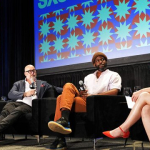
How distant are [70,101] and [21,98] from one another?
1134 mm

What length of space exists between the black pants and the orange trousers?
29.5 inches

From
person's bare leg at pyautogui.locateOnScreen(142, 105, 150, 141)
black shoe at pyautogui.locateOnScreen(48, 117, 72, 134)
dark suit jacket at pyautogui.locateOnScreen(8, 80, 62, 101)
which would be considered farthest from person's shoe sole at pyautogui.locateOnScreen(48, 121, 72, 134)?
dark suit jacket at pyautogui.locateOnScreen(8, 80, 62, 101)

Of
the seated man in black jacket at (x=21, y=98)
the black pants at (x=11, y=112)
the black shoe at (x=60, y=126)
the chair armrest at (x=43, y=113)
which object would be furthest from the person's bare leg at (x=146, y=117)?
the black pants at (x=11, y=112)

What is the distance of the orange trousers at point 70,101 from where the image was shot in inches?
119

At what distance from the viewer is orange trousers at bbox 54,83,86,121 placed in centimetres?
303

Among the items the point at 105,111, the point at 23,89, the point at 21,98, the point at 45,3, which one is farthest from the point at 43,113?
the point at 45,3

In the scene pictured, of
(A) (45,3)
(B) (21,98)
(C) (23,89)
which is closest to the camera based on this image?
(B) (21,98)

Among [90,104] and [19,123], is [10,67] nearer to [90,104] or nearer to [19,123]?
[19,123]

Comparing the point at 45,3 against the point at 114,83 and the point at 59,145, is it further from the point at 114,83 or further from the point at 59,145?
the point at 59,145

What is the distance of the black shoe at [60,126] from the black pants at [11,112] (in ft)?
3.02

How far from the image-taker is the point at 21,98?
13.0 ft

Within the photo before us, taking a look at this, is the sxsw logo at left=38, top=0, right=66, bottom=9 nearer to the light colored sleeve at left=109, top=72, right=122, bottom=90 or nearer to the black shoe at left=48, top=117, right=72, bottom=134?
the light colored sleeve at left=109, top=72, right=122, bottom=90

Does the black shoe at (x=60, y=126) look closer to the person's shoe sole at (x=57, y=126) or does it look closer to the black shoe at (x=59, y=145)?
the person's shoe sole at (x=57, y=126)

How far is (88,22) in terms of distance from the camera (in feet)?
15.3
